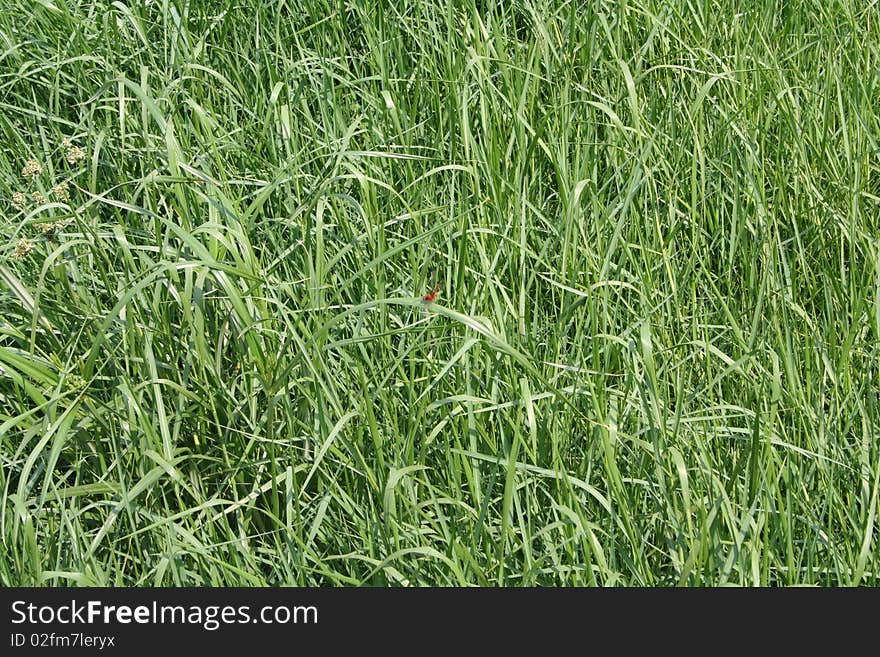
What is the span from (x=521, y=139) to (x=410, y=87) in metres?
0.42

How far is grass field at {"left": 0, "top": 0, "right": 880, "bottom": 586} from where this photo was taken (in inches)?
65.4

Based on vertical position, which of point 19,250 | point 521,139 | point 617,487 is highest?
point 521,139

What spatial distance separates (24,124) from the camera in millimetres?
2500

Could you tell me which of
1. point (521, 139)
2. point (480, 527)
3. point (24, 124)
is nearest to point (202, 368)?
point (480, 527)

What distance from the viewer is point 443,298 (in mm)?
2025

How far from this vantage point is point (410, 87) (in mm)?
2506

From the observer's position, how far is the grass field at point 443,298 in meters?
1.66

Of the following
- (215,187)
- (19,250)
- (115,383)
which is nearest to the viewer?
(19,250)

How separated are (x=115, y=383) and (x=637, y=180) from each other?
1157 millimetres

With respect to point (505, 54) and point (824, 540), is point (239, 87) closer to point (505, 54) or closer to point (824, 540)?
point (505, 54)

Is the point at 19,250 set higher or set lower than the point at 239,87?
lower

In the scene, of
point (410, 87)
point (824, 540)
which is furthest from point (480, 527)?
point (410, 87)

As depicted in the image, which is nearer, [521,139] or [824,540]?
[824,540]

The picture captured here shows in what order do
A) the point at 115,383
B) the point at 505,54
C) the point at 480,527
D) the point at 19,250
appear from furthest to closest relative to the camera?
the point at 505,54 → the point at 115,383 → the point at 19,250 → the point at 480,527
